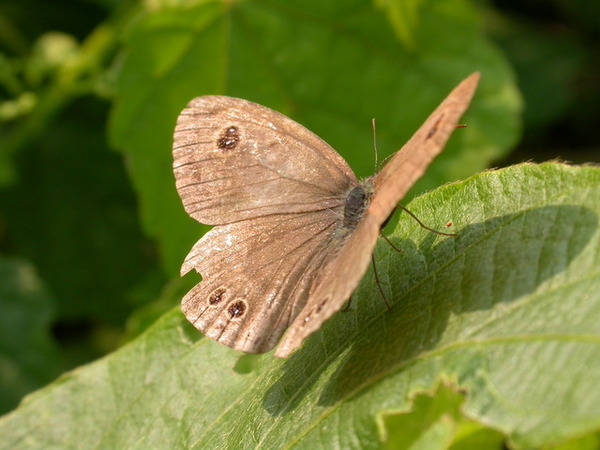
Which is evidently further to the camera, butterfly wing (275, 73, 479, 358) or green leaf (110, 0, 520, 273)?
green leaf (110, 0, 520, 273)

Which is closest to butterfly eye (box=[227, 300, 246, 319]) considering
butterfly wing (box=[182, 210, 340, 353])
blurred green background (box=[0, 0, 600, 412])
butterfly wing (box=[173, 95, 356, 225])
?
butterfly wing (box=[182, 210, 340, 353])

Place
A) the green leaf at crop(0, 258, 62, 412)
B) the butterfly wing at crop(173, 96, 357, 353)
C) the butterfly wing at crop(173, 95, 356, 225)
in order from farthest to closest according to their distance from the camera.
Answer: the green leaf at crop(0, 258, 62, 412) → the butterfly wing at crop(173, 95, 356, 225) → the butterfly wing at crop(173, 96, 357, 353)

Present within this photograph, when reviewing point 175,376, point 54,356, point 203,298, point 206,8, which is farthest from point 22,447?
point 206,8

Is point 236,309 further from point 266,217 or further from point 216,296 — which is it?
point 266,217

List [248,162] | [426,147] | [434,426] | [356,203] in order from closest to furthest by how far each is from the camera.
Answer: [426,147] → [434,426] → [356,203] → [248,162]

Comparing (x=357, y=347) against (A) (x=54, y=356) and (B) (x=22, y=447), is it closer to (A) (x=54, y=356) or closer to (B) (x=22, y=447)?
(B) (x=22, y=447)

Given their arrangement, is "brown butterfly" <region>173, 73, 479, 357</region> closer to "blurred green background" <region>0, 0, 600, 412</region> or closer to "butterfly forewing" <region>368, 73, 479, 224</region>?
"butterfly forewing" <region>368, 73, 479, 224</region>

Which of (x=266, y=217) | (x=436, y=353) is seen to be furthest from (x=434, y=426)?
(x=266, y=217)
